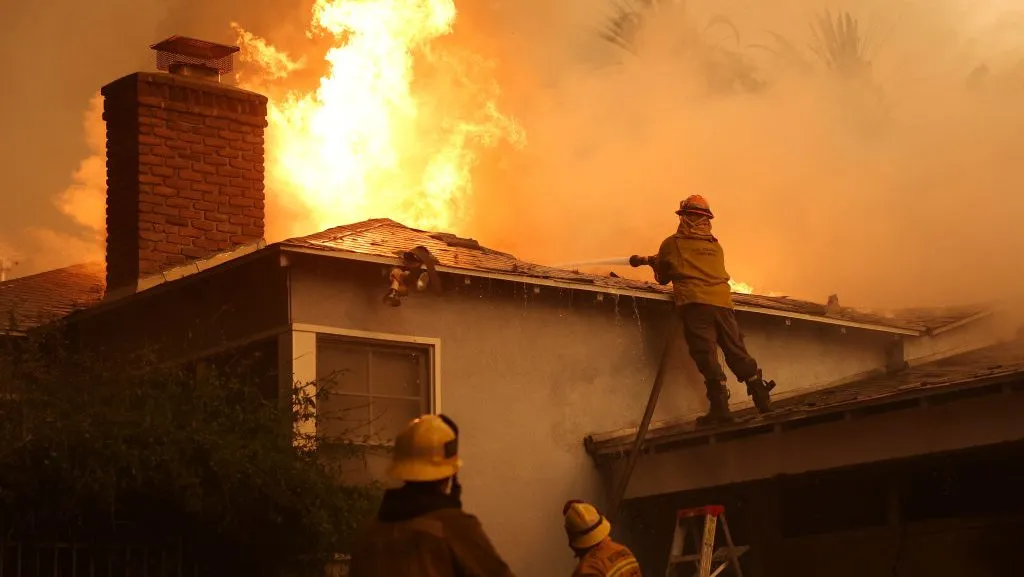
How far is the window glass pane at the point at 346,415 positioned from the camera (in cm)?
1333

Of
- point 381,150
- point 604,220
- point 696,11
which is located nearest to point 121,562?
point 381,150

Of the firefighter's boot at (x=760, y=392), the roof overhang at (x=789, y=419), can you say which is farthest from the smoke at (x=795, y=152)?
the roof overhang at (x=789, y=419)

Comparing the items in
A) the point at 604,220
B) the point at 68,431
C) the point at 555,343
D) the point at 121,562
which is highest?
the point at 604,220

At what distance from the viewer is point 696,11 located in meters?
24.9

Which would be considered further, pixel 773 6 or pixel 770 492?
pixel 773 6

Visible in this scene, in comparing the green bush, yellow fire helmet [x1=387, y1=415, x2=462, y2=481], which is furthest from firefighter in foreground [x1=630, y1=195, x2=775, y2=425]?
yellow fire helmet [x1=387, y1=415, x2=462, y2=481]

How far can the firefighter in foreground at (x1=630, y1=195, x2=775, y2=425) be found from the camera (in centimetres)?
1465

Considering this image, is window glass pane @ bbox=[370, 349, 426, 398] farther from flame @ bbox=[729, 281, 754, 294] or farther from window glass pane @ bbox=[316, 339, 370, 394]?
flame @ bbox=[729, 281, 754, 294]

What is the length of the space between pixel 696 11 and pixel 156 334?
1209 cm

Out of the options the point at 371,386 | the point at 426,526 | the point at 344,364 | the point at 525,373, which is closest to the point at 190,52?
the point at 344,364

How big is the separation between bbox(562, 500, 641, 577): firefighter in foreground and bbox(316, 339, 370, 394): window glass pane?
532 cm

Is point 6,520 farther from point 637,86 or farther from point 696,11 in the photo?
point 696,11

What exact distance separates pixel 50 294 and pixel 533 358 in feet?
17.5

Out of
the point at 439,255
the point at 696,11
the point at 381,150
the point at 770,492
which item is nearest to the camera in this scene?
the point at 770,492
